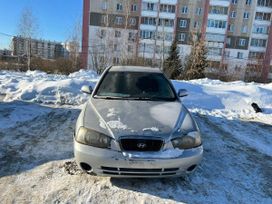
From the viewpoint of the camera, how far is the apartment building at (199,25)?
43156mm

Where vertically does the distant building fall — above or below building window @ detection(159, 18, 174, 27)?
below

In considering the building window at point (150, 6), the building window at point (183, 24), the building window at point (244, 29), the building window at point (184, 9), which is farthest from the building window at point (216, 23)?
the building window at point (150, 6)

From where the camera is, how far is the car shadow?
14.1 feet

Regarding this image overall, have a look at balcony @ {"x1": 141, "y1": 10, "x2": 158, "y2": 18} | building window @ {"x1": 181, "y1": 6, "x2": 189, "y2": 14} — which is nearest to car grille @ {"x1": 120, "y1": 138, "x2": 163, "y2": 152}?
balcony @ {"x1": 141, "y1": 10, "x2": 158, "y2": 18}

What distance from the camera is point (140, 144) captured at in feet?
10.8

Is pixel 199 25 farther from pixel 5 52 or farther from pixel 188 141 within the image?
pixel 188 141

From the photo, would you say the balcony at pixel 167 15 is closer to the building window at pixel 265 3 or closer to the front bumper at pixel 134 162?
the building window at pixel 265 3

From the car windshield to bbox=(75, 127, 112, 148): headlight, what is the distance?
1.16 m

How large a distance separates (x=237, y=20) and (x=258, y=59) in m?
7.59

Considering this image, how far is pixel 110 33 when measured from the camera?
123 feet

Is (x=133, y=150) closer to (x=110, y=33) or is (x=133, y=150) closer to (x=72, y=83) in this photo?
(x=72, y=83)

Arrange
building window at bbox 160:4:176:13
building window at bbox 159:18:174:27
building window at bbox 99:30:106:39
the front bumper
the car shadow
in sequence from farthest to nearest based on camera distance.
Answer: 1. building window at bbox 159:18:174:27
2. building window at bbox 160:4:176:13
3. building window at bbox 99:30:106:39
4. the car shadow
5. the front bumper

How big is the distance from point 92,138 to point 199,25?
45.4 m

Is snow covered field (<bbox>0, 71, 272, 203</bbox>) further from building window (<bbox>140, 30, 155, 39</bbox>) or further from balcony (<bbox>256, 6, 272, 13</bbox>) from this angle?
balcony (<bbox>256, 6, 272, 13</bbox>)
